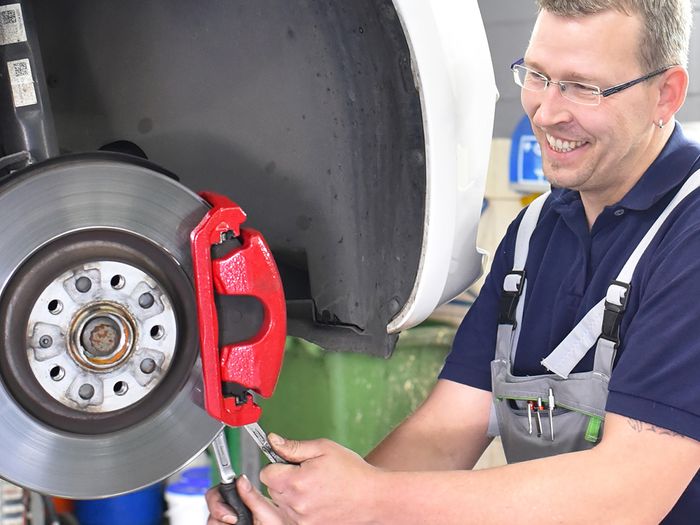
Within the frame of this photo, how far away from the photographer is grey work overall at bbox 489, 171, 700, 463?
0.99 m

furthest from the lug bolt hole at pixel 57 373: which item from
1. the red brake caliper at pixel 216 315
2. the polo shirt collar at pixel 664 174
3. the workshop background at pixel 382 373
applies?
the workshop background at pixel 382 373

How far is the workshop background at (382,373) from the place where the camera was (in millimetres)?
2051

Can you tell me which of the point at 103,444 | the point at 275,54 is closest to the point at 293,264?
the point at 275,54

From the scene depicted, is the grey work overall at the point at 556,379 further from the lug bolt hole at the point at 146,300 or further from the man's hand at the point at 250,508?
the lug bolt hole at the point at 146,300

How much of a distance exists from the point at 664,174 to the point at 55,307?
658 millimetres

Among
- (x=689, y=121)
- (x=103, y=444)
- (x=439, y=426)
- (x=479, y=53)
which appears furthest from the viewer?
(x=689, y=121)

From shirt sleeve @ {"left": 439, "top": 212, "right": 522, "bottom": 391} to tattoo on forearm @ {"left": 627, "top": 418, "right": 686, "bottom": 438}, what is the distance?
1.03 ft

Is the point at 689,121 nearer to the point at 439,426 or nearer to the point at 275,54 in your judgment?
the point at 439,426

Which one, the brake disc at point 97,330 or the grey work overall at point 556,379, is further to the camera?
the grey work overall at point 556,379

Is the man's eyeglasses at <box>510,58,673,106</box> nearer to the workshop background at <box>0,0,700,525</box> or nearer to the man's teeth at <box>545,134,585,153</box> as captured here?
the man's teeth at <box>545,134,585,153</box>

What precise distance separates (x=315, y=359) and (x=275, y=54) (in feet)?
3.80

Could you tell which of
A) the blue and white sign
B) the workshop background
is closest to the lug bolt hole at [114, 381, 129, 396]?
the workshop background

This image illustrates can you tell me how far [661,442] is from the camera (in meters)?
0.88

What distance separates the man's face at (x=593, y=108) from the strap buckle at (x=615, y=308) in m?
0.14
